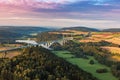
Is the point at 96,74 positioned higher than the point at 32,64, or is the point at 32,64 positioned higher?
the point at 32,64

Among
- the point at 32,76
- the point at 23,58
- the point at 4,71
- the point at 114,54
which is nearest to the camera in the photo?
the point at 32,76

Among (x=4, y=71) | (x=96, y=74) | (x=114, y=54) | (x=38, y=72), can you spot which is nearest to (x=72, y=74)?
(x=38, y=72)

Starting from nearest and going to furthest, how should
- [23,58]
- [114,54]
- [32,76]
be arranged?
1. [32,76]
2. [23,58]
3. [114,54]

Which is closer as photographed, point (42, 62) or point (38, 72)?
point (38, 72)

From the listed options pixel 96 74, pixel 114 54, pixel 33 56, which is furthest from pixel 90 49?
pixel 33 56

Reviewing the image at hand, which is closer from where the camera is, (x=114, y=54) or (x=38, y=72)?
(x=38, y=72)

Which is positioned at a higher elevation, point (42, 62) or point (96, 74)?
point (42, 62)

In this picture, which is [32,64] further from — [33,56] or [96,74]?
[96,74]

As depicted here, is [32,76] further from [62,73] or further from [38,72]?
[62,73]

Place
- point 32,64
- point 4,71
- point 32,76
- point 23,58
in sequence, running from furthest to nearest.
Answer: point 23,58 → point 32,64 → point 4,71 → point 32,76
